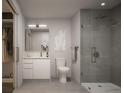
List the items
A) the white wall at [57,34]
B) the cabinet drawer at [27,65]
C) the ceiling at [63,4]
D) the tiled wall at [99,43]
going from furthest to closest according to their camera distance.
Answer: the white wall at [57,34]
the cabinet drawer at [27,65]
the tiled wall at [99,43]
the ceiling at [63,4]

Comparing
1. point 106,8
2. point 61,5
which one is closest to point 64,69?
point 61,5

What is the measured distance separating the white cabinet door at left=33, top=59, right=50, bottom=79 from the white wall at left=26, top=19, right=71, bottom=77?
0.64 meters

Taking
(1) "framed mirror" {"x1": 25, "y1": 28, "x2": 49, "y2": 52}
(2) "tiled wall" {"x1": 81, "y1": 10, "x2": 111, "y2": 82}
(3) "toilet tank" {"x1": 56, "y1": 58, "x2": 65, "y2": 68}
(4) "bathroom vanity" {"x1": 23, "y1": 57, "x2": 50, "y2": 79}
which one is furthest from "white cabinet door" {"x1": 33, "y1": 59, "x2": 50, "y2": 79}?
(2) "tiled wall" {"x1": 81, "y1": 10, "x2": 111, "y2": 82}

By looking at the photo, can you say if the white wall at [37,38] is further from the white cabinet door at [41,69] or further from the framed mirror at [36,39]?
the white cabinet door at [41,69]

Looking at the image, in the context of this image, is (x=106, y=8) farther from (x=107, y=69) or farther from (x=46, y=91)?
(x=46, y=91)

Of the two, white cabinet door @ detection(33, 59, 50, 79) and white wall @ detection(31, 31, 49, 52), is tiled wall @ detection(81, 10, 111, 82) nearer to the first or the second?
white cabinet door @ detection(33, 59, 50, 79)

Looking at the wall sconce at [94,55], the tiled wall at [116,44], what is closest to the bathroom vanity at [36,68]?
the wall sconce at [94,55]

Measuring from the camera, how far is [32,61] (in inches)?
221

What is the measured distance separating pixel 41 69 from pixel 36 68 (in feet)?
0.65

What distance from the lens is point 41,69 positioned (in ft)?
18.4

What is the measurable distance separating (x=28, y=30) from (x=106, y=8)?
3.28 metres

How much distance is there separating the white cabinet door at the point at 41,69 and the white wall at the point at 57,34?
0.64m

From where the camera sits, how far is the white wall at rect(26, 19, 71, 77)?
626 centimetres

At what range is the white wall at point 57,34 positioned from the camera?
626 cm
